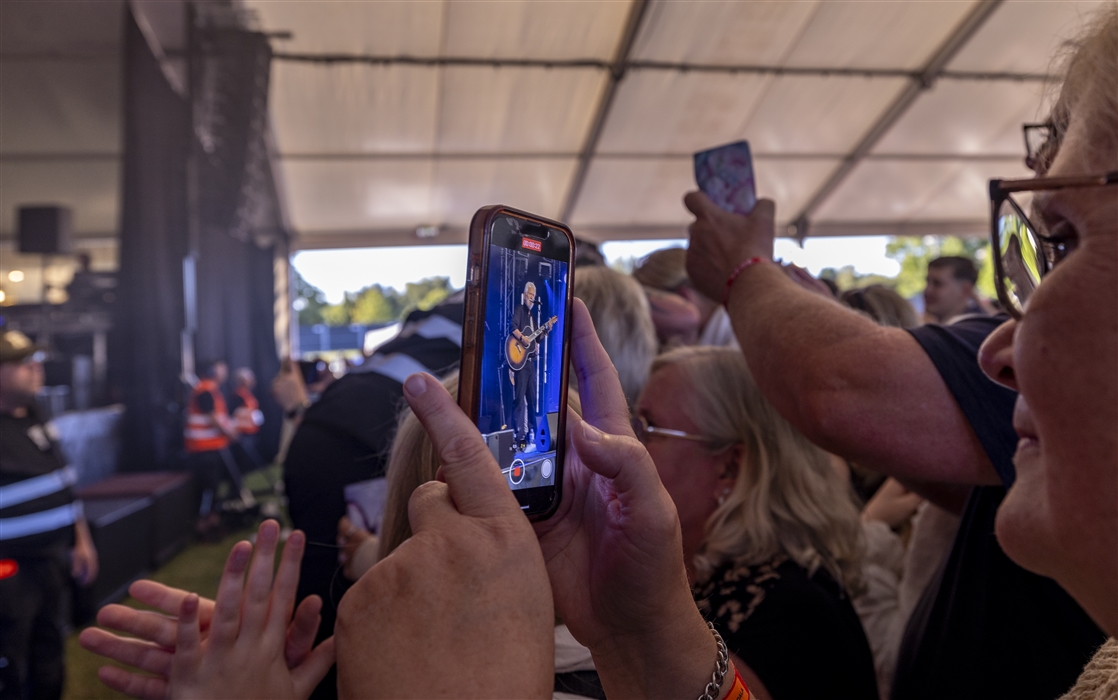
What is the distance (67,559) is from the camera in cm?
183

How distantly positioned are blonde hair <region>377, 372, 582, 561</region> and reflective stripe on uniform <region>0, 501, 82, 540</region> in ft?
1.73

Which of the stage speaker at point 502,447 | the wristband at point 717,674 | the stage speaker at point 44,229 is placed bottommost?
the wristband at point 717,674

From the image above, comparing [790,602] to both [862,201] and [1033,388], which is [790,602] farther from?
[862,201]

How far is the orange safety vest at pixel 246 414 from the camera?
5.66m

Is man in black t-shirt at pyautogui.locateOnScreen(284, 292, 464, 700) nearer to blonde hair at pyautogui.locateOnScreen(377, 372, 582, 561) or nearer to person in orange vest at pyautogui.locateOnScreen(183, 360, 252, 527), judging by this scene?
blonde hair at pyautogui.locateOnScreen(377, 372, 582, 561)

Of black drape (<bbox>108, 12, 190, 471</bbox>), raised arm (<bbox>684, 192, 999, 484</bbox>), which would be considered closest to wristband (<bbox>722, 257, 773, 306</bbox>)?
raised arm (<bbox>684, 192, 999, 484</bbox>)

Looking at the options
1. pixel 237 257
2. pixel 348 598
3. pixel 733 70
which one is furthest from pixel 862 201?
pixel 348 598

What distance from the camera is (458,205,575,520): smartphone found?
0.46 metres

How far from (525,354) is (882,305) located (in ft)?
5.45

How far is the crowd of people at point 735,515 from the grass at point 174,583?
1253 millimetres

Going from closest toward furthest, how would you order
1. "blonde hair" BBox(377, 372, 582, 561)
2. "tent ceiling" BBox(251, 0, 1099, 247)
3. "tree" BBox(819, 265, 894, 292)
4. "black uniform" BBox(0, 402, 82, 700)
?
1. "blonde hair" BBox(377, 372, 582, 561)
2. "black uniform" BBox(0, 402, 82, 700)
3. "tree" BBox(819, 265, 894, 292)
4. "tent ceiling" BBox(251, 0, 1099, 247)

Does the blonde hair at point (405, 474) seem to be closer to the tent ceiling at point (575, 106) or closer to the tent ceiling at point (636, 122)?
the tent ceiling at point (575, 106)

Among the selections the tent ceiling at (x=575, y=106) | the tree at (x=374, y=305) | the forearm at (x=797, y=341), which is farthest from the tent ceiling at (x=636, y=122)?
the forearm at (x=797, y=341)

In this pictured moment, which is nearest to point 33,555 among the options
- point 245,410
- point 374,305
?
point 374,305
